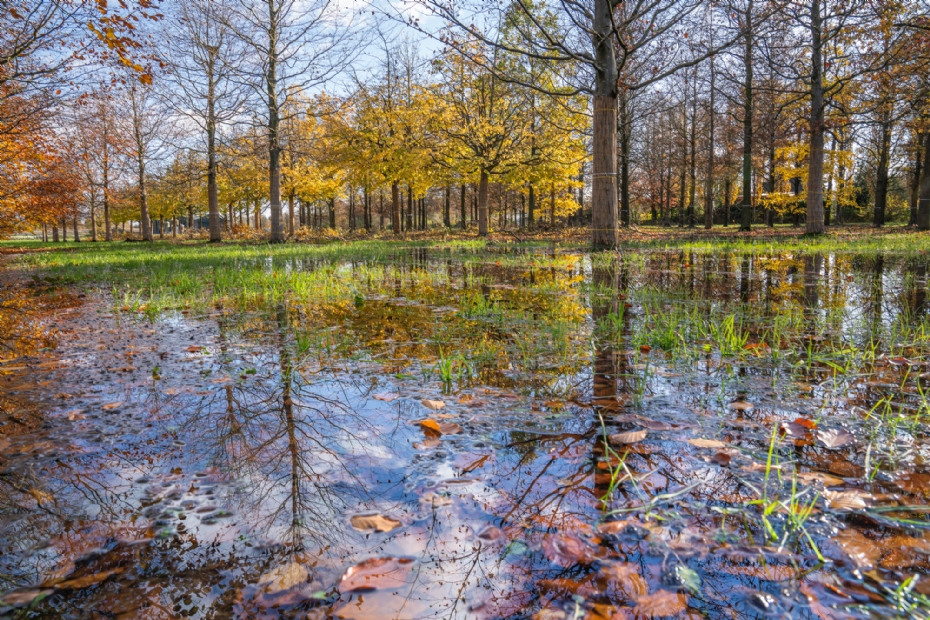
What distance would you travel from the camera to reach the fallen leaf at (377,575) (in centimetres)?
116

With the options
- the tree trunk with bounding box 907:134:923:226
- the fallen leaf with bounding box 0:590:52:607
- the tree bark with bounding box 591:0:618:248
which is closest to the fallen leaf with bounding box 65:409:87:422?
the fallen leaf with bounding box 0:590:52:607

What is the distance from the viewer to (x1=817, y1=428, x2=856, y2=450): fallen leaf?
182 cm

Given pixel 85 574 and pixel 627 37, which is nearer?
pixel 85 574

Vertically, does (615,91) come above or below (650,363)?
above

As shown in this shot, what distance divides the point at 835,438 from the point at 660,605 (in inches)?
49.9

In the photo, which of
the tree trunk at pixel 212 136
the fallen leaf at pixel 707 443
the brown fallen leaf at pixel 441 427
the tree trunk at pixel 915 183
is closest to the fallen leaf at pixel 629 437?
the fallen leaf at pixel 707 443

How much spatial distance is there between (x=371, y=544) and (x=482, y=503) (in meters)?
0.36

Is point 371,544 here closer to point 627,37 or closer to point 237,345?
point 237,345

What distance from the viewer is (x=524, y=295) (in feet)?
18.2

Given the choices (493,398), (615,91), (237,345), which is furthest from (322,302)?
(615,91)

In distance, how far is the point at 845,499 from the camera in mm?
1446

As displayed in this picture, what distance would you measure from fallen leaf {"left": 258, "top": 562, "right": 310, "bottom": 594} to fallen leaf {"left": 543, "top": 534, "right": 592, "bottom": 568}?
0.61 metres

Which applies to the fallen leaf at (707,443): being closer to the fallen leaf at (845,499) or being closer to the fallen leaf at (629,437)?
the fallen leaf at (629,437)

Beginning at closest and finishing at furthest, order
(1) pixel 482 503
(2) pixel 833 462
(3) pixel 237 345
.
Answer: (1) pixel 482 503
(2) pixel 833 462
(3) pixel 237 345
